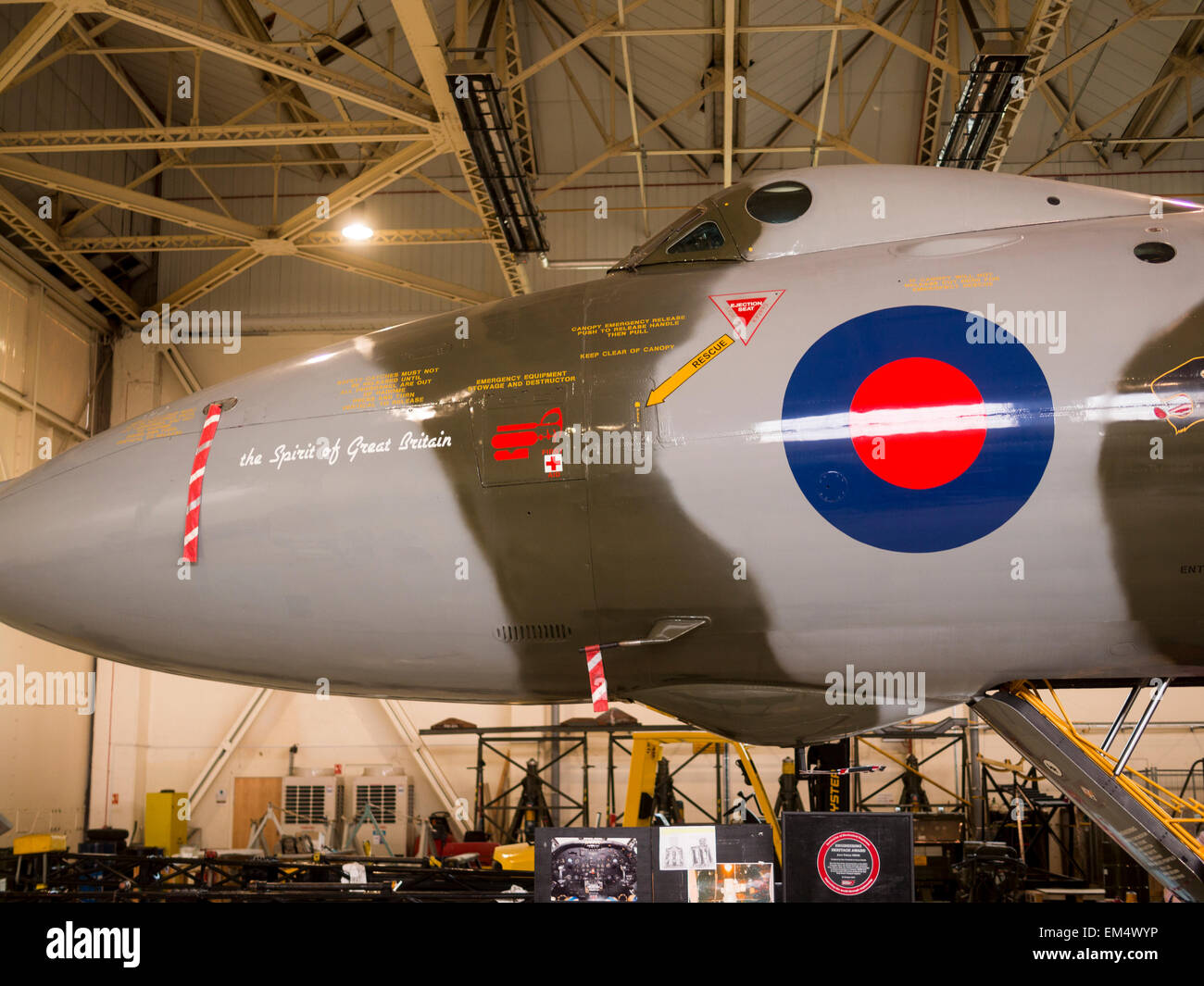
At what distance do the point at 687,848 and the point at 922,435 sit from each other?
2.58m

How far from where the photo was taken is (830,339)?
5.25 metres

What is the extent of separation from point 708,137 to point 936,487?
67.3 feet

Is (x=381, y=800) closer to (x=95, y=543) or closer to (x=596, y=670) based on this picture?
(x=95, y=543)

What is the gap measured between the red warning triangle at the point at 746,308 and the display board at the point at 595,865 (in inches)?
110

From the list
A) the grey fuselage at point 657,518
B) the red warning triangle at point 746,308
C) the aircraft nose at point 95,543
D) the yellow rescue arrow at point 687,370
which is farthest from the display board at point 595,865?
the red warning triangle at point 746,308

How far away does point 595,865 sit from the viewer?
5.79 m

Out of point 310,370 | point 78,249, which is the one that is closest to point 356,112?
point 78,249

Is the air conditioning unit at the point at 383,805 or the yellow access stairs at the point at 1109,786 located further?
the air conditioning unit at the point at 383,805

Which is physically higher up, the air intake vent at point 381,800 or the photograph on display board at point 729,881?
the photograph on display board at point 729,881

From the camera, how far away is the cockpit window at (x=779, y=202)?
234 inches

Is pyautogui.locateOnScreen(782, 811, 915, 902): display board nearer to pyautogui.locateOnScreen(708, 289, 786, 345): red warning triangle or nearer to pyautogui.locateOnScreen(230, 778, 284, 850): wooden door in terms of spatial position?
pyautogui.locateOnScreen(708, 289, 786, 345): red warning triangle

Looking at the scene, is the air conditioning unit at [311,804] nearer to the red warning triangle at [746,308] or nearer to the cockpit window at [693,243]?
the cockpit window at [693,243]
